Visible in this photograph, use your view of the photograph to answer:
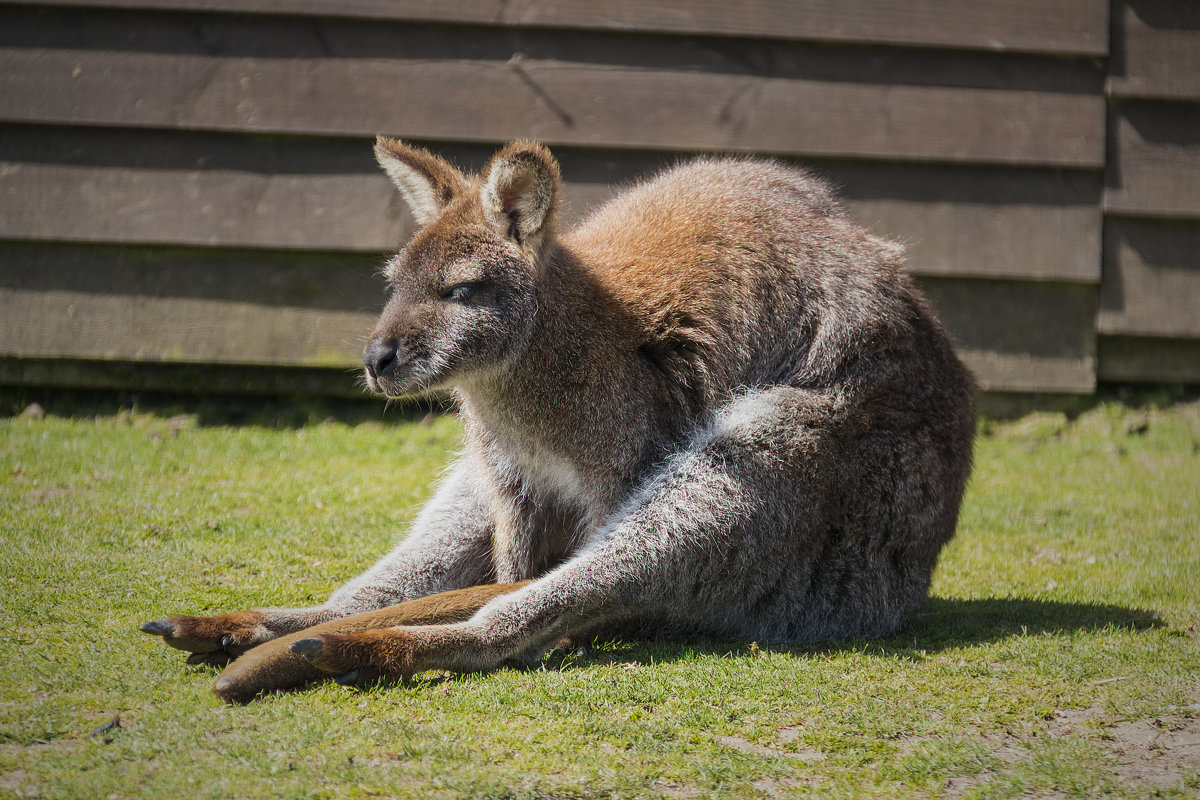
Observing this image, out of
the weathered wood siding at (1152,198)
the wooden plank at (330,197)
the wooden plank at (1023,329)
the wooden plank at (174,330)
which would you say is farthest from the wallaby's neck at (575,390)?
the weathered wood siding at (1152,198)

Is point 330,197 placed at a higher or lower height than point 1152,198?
lower

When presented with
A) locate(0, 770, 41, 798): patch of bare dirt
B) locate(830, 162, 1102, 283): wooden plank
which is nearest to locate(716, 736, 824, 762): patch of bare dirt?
locate(0, 770, 41, 798): patch of bare dirt

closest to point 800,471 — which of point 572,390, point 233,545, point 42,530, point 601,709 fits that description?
point 572,390

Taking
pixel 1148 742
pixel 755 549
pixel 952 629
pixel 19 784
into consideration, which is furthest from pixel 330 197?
pixel 1148 742

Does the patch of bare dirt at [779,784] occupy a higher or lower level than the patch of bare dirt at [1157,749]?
lower

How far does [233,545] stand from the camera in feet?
17.7

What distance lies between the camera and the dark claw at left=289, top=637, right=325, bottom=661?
11.8 ft

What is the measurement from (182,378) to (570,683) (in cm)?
497

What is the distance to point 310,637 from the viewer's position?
3.65 m

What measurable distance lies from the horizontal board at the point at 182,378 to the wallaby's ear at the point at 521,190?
3.47 meters

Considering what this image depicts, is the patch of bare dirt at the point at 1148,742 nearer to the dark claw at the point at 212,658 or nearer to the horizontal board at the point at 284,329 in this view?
the dark claw at the point at 212,658

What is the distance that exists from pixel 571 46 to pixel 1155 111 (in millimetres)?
4098

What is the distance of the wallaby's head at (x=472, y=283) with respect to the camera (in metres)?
4.24

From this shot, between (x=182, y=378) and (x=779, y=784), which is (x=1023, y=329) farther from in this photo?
(x=182, y=378)
